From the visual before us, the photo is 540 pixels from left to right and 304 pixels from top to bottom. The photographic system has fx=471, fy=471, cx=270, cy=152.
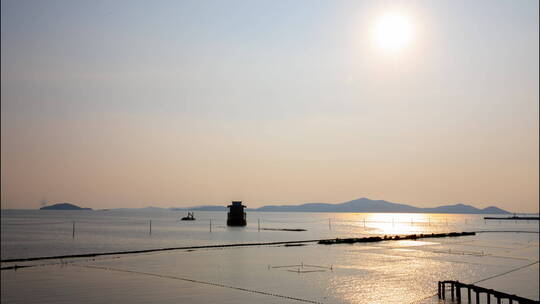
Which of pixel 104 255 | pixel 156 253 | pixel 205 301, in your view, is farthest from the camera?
pixel 156 253

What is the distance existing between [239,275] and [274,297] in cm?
1172

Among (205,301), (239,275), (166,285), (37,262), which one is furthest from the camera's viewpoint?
(37,262)

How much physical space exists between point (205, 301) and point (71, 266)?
27.0 m

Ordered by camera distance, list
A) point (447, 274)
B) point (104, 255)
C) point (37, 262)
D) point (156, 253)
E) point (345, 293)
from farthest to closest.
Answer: point (156, 253) < point (104, 255) < point (37, 262) < point (447, 274) < point (345, 293)

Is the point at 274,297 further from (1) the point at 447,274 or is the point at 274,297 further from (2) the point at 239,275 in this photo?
(1) the point at 447,274

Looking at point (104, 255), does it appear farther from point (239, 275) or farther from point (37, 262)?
point (239, 275)

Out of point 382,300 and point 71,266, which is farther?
point 71,266

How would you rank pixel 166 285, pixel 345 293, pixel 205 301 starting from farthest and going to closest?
pixel 166 285
pixel 345 293
pixel 205 301

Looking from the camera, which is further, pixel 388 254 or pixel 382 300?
pixel 388 254

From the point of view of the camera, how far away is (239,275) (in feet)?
152

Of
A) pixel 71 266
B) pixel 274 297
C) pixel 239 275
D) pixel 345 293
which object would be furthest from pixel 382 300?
pixel 71 266

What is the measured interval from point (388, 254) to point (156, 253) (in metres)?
35.0

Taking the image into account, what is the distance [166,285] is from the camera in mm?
40000

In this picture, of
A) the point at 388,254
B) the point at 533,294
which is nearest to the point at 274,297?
the point at 533,294
